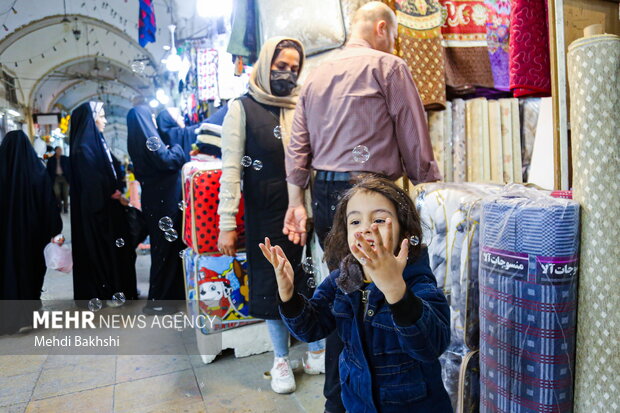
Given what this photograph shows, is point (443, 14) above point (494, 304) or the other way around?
above

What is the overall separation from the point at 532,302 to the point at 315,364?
1.34 metres

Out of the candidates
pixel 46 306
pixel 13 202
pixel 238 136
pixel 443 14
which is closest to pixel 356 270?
pixel 238 136

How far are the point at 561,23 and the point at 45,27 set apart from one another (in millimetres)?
6816

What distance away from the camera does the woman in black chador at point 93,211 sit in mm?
3523

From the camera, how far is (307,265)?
197 cm

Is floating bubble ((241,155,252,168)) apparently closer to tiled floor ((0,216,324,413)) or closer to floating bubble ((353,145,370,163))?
floating bubble ((353,145,370,163))

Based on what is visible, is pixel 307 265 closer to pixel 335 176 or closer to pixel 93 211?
pixel 335 176

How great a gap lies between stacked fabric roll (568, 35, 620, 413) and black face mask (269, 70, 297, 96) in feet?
3.96

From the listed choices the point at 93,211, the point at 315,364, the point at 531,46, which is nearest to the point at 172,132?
the point at 93,211

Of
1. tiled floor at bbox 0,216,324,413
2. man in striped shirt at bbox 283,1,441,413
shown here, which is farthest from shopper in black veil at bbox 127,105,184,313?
man in striped shirt at bbox 283,1,441,413

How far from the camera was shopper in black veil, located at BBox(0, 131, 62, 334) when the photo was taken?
10.3 feet

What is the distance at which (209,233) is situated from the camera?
2.48 metres

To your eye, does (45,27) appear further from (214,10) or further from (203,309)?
(203,309)

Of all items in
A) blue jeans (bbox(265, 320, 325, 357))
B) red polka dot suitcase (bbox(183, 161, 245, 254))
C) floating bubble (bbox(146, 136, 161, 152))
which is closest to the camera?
blue jeans (bbox(265, 320, 325, 357))
